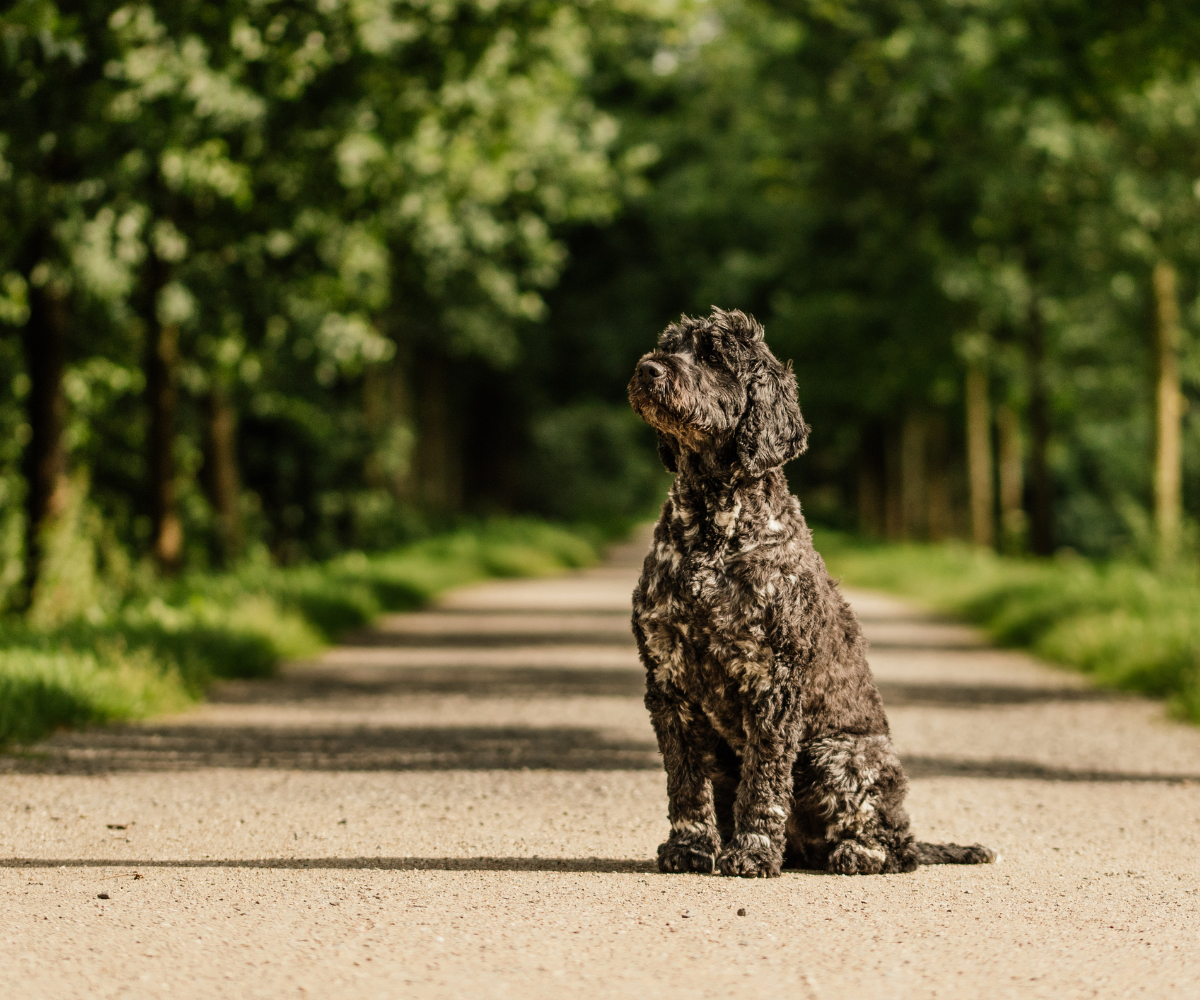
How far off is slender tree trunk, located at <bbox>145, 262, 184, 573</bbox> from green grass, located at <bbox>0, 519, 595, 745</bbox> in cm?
91

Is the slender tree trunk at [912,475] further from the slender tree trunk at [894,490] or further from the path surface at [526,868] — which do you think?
the path surface at [526,868]

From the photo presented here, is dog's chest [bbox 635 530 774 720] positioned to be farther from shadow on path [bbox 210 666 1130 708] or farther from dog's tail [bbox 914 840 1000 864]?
shadow on path [bbox 210 666 1130 708]

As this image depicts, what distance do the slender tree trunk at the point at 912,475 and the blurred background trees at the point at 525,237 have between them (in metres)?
0.09

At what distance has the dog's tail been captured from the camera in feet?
17.9

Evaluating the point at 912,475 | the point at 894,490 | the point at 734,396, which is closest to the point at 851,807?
the point at 734,396

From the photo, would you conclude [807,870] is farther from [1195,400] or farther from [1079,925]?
[1195,400]

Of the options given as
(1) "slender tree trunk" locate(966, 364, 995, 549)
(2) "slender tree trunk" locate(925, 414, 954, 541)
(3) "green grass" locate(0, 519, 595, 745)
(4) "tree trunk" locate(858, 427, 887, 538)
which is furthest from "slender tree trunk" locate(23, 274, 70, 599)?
(4) "tree trunk" locate(858, 427, 887, 538)

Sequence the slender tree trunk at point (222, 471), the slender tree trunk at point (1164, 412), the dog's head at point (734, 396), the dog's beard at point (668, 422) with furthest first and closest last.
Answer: the slender tree trunk at point (222, 471) < the slender tree trunk at point (1164, 412) < the dog's head at point (734, 396) < the dog's beard at point (668, 422)

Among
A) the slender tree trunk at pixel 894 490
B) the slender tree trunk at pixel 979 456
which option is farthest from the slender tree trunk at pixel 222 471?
the slender tree trunk at pixel 894 490

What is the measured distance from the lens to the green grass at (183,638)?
8750 mm

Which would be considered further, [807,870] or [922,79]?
[922,79]

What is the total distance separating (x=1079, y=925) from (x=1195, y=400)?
3781 cm

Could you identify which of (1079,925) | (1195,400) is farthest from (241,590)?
(1195,400)

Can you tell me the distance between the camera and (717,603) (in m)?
5.06
